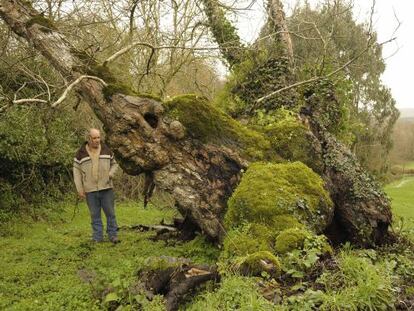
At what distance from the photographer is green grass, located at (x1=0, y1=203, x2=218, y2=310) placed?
5.14 m

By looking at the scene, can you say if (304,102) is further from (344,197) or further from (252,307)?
(252,307)

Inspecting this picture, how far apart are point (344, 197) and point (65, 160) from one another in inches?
335

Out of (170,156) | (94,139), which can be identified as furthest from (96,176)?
(170,156)

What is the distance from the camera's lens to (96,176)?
7934 mm

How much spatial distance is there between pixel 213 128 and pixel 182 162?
835 mm

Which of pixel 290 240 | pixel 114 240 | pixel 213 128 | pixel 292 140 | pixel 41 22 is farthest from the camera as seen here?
pixel 114 240

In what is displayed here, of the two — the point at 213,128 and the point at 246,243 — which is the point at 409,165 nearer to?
the point at 213,128

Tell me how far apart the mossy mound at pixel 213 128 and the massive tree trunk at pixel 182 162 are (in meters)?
0.14

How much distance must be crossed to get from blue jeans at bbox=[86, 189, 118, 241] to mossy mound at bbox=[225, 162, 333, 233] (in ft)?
9.31

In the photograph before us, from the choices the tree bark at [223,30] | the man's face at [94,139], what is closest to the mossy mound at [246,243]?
the man's face at [94,139]

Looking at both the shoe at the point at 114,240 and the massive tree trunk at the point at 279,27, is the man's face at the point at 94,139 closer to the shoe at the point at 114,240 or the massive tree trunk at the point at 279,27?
the shoe at the point at 114,240

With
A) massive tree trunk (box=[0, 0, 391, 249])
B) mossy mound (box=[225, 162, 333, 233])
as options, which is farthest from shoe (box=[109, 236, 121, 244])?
mossy mound (box=[225, 162, 333, 233])

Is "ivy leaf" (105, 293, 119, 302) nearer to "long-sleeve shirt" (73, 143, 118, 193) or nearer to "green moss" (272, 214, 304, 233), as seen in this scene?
"green moss" (272, 214, 304, 233)

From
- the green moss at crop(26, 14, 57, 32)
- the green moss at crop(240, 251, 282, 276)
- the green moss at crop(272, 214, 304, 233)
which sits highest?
the green moss at crop(26, 14, 57, 32)
